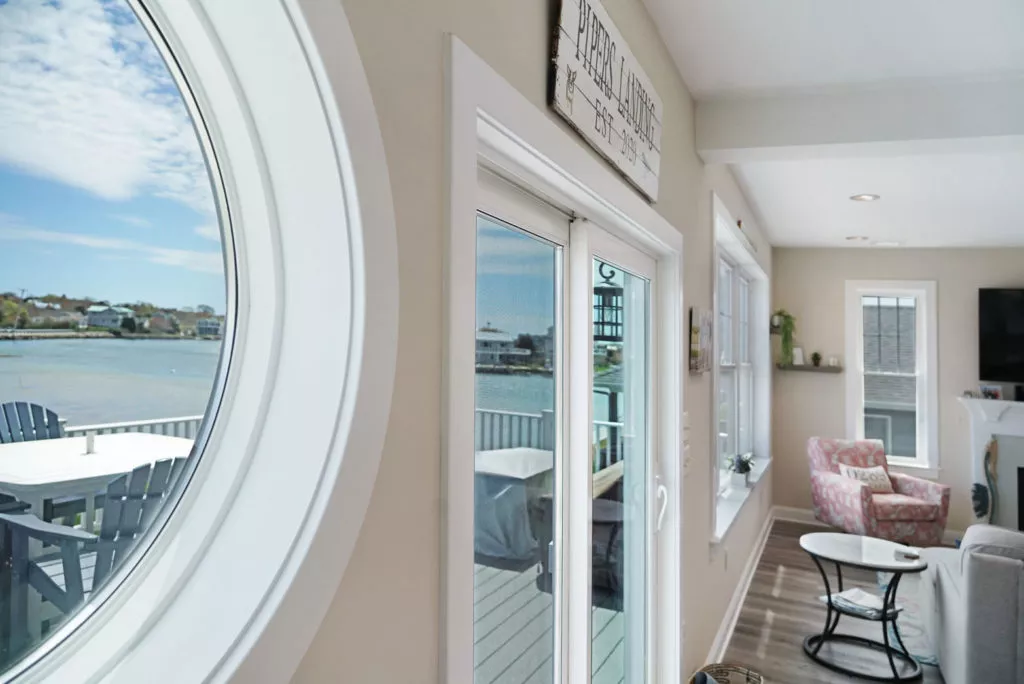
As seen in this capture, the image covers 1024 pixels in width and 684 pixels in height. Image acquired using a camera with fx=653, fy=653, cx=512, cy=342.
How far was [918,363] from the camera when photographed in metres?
6.22

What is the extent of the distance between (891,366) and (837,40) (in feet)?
17.0

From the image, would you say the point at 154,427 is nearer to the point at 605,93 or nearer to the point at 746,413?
A: the point at 605,93

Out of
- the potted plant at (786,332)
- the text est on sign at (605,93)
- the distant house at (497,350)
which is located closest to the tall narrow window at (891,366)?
the potted plant at (786,332)

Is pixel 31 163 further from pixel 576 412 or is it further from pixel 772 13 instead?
pixel 772 13

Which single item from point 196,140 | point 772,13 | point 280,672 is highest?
point 772,13

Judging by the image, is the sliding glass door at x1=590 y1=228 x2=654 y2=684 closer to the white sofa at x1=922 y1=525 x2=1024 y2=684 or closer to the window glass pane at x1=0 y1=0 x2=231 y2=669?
the window glass pane at x1=0 y1=0 x2=231 y2=669

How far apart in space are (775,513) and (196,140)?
6.85m

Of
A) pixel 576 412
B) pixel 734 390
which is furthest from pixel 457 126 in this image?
pixel 734 390

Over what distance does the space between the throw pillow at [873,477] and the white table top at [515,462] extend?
505 centimetres

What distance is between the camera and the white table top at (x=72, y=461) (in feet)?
1.98

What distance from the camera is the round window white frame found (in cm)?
65

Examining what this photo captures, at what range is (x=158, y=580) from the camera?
0.70m

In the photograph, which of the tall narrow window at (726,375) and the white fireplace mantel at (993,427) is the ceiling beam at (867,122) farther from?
the white fireplace mantel at (993,427)

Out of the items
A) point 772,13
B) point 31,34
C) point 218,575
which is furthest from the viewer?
point 772,13
